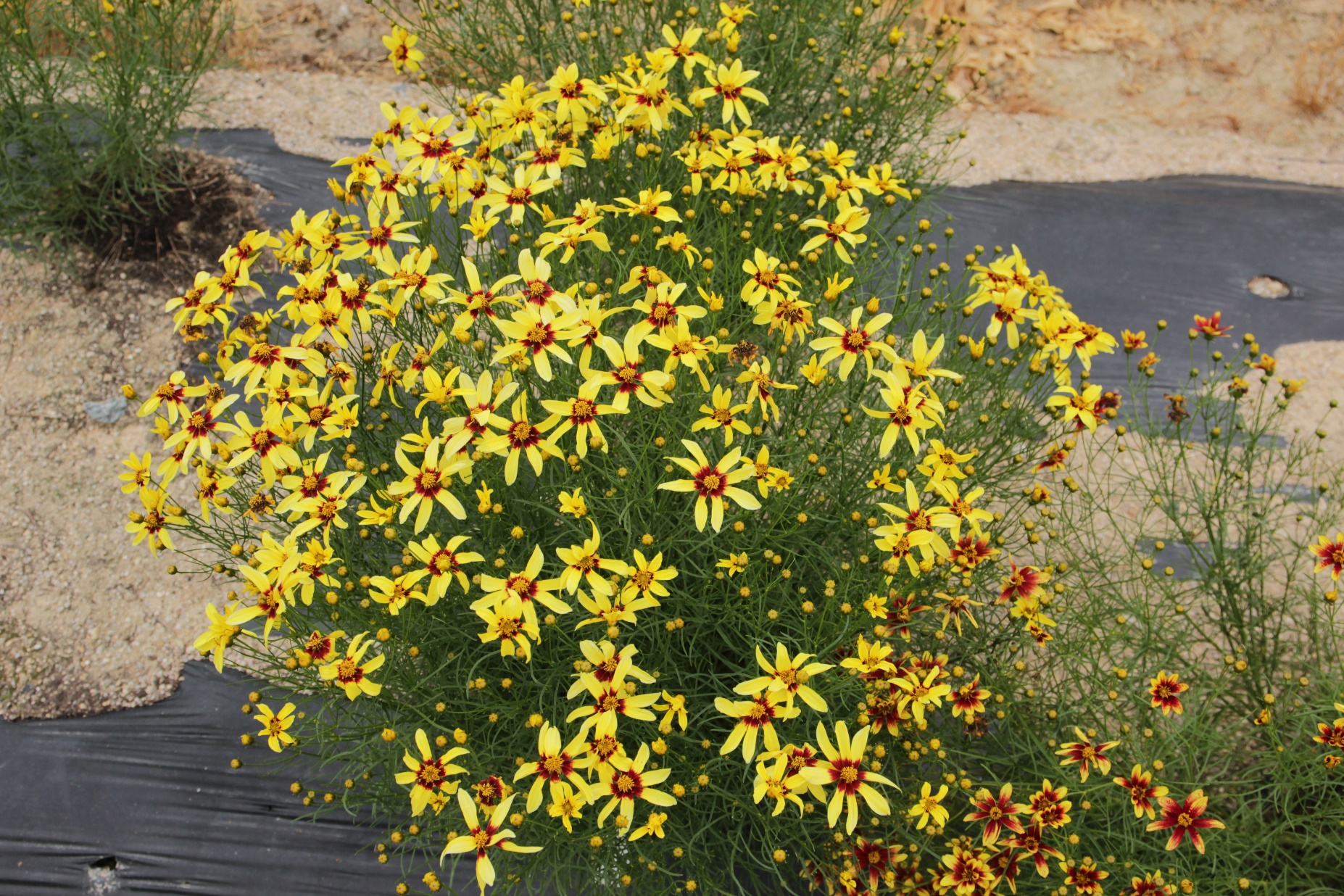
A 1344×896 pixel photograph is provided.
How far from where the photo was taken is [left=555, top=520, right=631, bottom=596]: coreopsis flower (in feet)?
7.32

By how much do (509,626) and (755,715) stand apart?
0.66 meters

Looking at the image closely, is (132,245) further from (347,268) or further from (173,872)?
(173,872)

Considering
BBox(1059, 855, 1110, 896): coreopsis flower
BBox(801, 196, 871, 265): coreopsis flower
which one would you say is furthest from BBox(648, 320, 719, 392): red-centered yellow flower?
BBox(1059, 855, 1110, 896): coreopsis flower

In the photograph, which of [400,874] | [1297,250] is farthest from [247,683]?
[1297,250]

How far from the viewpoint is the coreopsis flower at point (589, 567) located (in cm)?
223

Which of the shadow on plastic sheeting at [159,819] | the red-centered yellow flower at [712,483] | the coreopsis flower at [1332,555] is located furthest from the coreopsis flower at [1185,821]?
the shadow on plastic sheeting at [159,819]

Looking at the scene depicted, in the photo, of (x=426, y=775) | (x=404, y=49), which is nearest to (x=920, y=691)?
(x=426, y=775)

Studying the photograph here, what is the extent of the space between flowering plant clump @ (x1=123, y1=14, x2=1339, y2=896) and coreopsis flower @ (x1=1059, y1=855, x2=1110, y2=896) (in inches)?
0.4

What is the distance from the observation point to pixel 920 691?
2.52 metres

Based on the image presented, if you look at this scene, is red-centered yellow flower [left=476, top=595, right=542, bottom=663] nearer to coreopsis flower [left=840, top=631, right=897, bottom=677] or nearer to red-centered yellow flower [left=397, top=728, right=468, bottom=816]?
red-centered yellow flower [left=397, top=728, right=468, bottom=816]

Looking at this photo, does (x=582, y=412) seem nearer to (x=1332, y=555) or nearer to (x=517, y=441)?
(x=517, y=441)

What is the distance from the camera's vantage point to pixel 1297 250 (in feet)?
20.1

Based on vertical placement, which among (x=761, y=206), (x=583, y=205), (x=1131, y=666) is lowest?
(x=1131, y=666)

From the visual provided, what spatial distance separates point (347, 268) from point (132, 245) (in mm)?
2216
